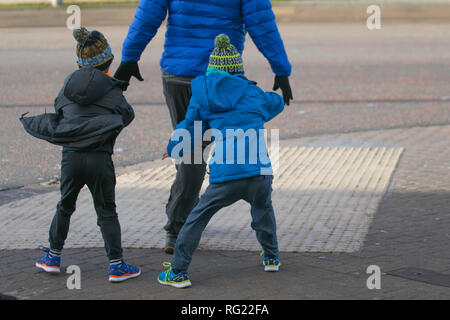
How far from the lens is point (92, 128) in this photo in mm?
4207

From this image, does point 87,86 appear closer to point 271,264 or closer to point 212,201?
point 212,201

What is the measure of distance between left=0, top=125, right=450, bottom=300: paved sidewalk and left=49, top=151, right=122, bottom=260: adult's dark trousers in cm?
27

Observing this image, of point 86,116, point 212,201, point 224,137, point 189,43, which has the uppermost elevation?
point 189,43

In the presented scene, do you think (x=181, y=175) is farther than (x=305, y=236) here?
No

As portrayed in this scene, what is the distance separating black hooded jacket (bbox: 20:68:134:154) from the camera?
13.8 feet

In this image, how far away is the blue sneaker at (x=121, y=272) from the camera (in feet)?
14.2

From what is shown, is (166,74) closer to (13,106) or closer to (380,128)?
(380,128)

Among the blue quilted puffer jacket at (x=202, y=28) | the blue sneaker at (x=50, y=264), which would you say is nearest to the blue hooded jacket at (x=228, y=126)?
the blue quilted puffer jacket at (x=202, y=28)

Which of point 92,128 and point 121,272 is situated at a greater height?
point 92,128

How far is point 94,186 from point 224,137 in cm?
75

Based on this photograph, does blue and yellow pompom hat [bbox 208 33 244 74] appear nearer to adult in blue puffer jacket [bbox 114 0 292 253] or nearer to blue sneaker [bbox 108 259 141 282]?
adult in blue puffer jacket [bbox 114 0 292 253]

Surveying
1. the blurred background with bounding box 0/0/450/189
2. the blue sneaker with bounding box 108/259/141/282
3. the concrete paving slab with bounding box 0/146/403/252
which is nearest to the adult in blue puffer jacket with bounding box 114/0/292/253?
the concrete paving slab with bounding box 0/146/403/252

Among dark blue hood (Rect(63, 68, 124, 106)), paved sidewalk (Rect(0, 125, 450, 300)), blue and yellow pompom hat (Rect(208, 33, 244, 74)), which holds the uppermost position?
blue and yellow pompom hat (Rect(208, 33, 244, 74))

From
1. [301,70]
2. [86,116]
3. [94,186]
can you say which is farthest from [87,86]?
[301,70]
